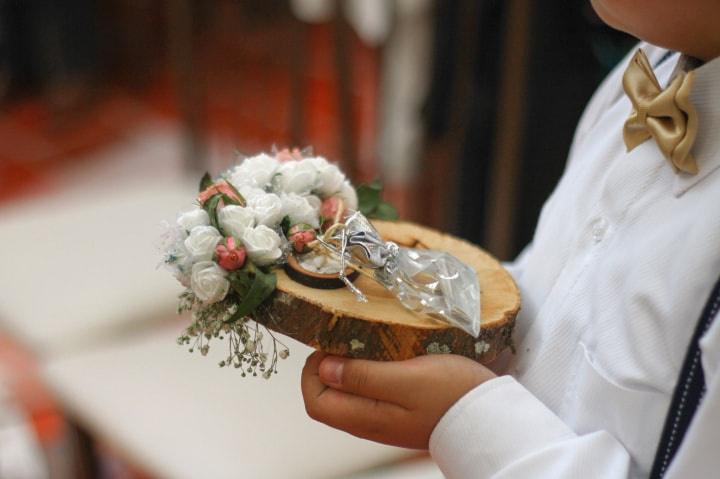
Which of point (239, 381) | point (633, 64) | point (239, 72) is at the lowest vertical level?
point (239, 72)

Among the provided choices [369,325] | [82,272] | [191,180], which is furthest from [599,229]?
[191,180]

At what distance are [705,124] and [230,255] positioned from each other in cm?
36

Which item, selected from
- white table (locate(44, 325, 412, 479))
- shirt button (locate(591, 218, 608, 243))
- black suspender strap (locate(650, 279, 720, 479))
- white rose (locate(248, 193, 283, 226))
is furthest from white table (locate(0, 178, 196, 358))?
black suspender strap (locate(650, 279, 720, 479))

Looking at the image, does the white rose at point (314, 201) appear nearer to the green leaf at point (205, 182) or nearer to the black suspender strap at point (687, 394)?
the green leaf at point (205, 182)

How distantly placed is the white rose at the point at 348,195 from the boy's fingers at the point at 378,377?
0.16 meters

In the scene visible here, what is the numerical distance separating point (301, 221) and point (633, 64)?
297 millimetres

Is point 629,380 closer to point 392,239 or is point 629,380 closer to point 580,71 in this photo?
point 392,239

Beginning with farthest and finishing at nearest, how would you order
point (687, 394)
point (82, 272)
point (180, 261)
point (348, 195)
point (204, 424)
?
point (82, 272) < point (204, 424) < point (348, 195) < point (180, 261) < point (687, 394)

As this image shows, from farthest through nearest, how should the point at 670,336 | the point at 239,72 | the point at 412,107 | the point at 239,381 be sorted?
1. the point at 239,72
2. the point at 412,107
3. the point at 239,381
4. the point at 670,336

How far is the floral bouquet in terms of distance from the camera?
0.73 m

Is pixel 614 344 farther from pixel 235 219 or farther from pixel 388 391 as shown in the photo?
pixel 235 219

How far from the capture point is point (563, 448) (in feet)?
2.32

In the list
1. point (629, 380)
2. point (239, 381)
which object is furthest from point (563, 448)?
point (239, 381)

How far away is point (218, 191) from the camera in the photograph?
79 centimetres
